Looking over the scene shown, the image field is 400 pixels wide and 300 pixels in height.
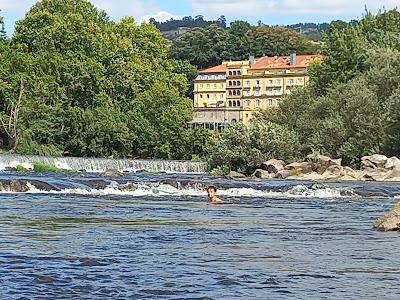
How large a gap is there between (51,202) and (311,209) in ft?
29.6

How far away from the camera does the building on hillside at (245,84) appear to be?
557 ft

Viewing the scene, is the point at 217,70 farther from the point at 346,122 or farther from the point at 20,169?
the point at 20,169

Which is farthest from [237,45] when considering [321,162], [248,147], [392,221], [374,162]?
[392,221]

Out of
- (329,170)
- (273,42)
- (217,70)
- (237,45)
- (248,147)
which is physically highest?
(273,42)

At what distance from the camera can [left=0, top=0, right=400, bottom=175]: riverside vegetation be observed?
194 ft

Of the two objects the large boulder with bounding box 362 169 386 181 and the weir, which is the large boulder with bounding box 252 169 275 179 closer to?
the large boulder with bounding box 362 169 386 181

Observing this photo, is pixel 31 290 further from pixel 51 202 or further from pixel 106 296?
pixel 51 202

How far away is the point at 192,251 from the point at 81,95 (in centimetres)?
7636

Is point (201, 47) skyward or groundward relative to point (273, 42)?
groundward

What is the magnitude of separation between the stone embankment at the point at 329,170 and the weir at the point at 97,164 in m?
12.4

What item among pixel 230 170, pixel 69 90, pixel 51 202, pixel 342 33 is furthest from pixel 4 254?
pixel 69 90

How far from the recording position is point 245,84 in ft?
582

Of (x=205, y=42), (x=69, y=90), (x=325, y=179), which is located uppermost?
(x=205, y=42)

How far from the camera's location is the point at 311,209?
3006 centimetres
